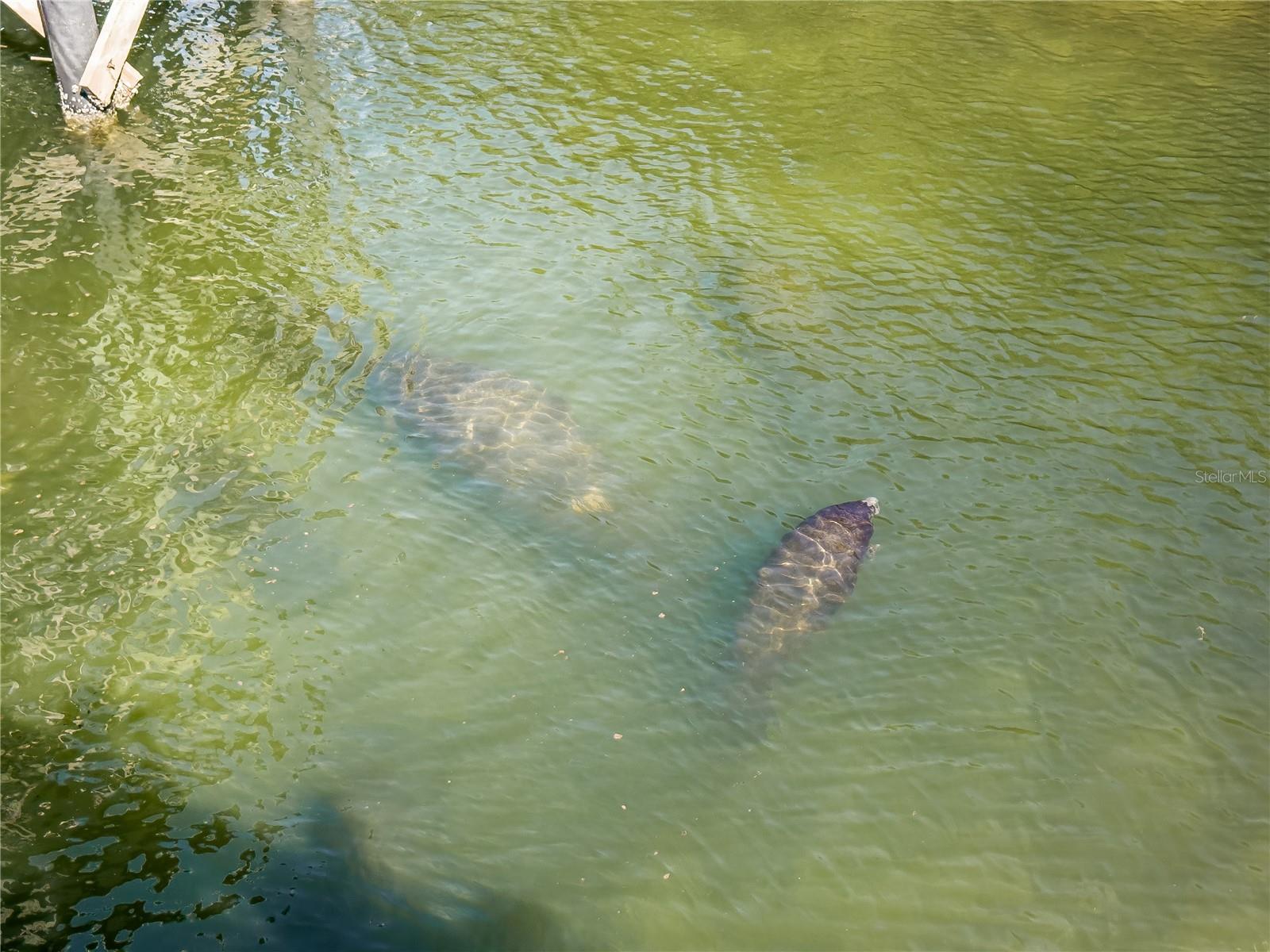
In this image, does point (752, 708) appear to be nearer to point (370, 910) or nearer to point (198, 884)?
point (370, 910)

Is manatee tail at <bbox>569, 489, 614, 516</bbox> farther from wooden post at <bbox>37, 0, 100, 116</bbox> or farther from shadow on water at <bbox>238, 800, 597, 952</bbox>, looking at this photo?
wooden post at <bbox>37, 0, 100, 116</bbox>

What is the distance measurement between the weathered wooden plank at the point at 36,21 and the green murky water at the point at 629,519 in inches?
28.2

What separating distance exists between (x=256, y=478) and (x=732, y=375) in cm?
523

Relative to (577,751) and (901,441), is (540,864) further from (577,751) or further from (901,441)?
(901,441)

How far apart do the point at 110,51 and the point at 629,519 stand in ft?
37.6

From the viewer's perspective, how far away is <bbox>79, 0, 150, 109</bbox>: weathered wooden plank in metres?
14.9

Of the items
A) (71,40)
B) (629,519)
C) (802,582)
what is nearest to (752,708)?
(802,582)

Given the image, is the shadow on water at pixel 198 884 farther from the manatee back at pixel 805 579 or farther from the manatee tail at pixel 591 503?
Answer: the manatee tail at pixel 591 503

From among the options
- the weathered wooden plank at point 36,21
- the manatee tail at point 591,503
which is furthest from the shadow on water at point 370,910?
the weathered wooden plank at point 36,21

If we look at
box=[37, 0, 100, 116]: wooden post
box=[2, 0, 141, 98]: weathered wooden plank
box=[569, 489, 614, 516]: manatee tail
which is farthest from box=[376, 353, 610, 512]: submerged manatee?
box=[2, 0, 141, 98]: weathered wooden plank

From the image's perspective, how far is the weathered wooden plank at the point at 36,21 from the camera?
15602mm

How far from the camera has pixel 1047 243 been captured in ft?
45.8

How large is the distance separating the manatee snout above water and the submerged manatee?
6.00 feet

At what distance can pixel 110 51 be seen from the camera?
15.0 m
